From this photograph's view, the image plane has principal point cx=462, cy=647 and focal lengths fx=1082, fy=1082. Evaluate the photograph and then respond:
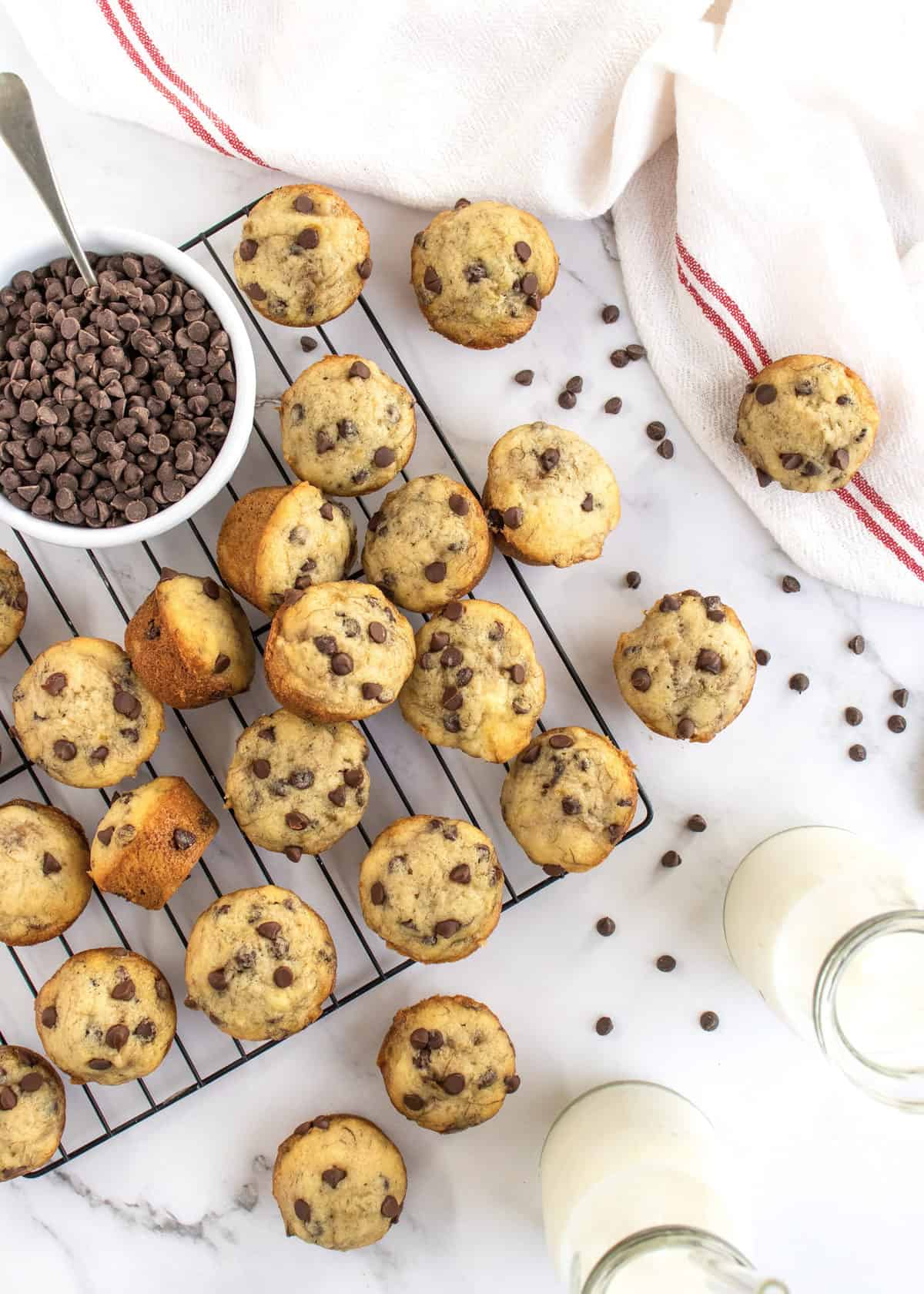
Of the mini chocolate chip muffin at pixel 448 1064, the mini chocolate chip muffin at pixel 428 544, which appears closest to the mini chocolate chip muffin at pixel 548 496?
the mini chocolate chip muffin at pixel 428 544

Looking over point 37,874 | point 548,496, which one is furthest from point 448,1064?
point 548,496

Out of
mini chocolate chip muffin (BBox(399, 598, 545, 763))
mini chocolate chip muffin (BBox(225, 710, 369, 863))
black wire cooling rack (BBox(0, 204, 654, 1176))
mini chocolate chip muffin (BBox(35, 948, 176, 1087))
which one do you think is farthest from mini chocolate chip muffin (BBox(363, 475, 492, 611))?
mini chocolate chip muffin (BBox(35, 948, 176, 1087))

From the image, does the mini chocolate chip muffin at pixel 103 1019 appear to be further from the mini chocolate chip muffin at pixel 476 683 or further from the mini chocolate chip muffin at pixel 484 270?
Result: the mini chocolate chip muffin at pixel 484 270

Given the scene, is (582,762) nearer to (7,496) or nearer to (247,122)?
(7,496)

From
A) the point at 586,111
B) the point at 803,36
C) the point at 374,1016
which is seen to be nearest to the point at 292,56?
the point at 586,111

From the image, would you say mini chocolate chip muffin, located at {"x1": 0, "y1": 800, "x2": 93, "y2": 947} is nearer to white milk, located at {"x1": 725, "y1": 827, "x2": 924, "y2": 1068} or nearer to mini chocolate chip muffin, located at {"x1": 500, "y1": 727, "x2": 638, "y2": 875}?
mini chocolate chip muffin, located at {"x1": 500, "y1": 727, "x2": 638, "y2": 875}

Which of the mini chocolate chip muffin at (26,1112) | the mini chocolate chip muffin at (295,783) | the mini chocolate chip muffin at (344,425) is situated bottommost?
the mini chocolate chip muffin at (26,1112)

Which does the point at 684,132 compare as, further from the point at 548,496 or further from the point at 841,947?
the point at 841,947
